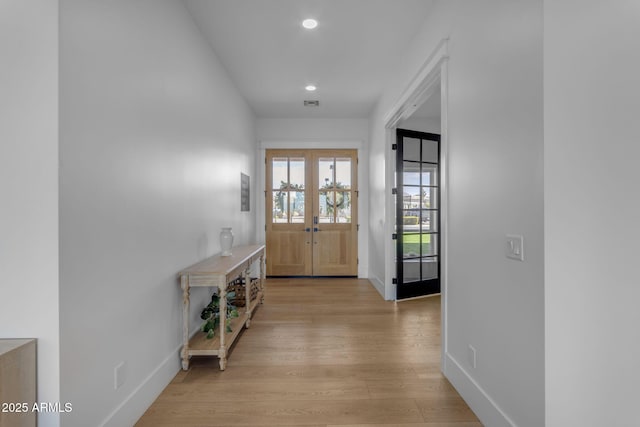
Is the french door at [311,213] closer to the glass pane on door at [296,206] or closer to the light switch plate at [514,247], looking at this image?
the glass pane on door at [296,206]

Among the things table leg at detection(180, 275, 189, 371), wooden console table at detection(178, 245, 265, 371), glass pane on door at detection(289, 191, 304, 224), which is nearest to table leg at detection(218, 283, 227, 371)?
wooden console table at detection(178, 245, 265, 371)

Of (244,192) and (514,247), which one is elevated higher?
(244,192)

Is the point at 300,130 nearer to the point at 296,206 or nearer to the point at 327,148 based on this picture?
the point at 327,148

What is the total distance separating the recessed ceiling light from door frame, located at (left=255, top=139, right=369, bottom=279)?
9.53 ft

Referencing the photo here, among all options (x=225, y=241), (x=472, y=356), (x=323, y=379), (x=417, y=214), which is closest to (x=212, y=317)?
(x=225, y=241)

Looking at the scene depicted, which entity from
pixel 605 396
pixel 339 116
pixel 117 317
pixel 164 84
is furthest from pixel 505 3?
pixel 339 116

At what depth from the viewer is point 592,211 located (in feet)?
4.14

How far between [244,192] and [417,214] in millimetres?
2462

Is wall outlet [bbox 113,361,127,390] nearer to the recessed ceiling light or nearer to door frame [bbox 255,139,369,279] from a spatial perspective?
the recessed ceiling light

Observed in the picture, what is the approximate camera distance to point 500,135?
1.67m

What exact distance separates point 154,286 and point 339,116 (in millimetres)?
4405

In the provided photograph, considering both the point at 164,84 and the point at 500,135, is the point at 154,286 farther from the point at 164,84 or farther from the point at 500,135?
the point at 500,135

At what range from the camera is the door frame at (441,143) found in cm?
234

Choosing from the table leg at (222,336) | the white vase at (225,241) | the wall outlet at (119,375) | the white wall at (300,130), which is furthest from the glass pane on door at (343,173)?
the wall outlet at (119,375)
